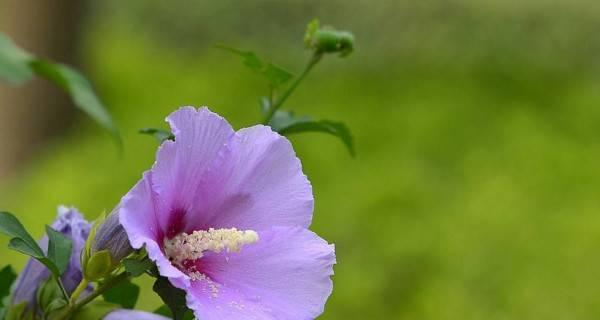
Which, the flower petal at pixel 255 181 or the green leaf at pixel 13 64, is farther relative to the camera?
the green leaf at pixel 13 64

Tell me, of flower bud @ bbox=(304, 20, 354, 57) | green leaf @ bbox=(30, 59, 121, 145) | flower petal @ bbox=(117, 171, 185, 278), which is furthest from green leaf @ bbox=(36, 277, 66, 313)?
green leaf @ bbox=(30, 59, 121, 145)

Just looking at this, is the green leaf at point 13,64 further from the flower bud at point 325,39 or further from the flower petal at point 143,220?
the flower petal at point 143,220

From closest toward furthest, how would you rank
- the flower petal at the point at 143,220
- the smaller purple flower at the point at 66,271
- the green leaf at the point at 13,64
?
the flower petal at the point at 143,220, the smaller purple flower at the point at 66,271, the green leaf at the point at 13,64

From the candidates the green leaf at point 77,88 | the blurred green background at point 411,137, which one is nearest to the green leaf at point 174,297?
the green leaf at point 77,88

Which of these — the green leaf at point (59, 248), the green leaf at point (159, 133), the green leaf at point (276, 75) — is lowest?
the green leaf at point (59, 248)

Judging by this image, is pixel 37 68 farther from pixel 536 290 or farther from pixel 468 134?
pixel 468 134

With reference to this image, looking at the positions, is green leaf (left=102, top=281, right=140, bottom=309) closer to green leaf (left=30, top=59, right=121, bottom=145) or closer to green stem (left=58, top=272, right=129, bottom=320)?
green stem (left=58, top=272, right=129, bottom=320)

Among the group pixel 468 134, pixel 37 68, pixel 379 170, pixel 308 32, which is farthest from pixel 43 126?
pixel 308 32
